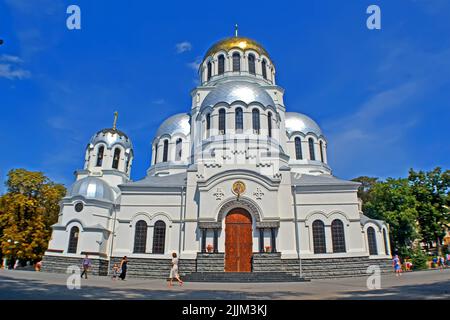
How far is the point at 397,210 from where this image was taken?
25781 mm

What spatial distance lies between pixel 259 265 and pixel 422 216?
18949 millimetres

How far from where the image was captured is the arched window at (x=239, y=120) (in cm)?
1943

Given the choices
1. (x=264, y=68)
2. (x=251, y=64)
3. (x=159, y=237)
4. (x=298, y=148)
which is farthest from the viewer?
(x=298, y=148)

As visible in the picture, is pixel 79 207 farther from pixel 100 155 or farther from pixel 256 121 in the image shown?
pixel 256 121

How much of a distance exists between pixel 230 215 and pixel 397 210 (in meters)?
16.5

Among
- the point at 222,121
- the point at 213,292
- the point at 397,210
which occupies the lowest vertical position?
the point at 213,292

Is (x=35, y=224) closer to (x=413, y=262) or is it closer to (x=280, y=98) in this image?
(x=280, y=98)

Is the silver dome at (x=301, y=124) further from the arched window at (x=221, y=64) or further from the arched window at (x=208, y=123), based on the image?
the arched window at (x=208, y=123)

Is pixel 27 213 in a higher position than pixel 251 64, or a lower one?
lower

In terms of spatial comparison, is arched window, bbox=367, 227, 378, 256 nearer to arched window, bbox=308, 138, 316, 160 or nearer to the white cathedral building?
the white cathedral building

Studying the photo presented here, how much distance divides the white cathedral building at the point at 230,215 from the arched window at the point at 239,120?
6 centimetres

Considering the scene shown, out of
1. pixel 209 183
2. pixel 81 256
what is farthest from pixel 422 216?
pixel 81 256

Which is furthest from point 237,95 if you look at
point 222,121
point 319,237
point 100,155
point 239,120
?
point 100,155

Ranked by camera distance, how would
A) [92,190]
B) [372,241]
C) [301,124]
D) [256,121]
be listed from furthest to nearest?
[301,124] < [92,190] < [256,121] < [372,241]
